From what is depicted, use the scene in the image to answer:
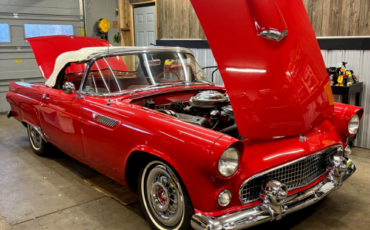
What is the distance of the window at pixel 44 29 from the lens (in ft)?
26.2

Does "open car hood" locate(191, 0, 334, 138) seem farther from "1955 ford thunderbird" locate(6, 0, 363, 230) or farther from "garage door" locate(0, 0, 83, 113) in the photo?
"garage door" locate(0, 0, 83, 113)

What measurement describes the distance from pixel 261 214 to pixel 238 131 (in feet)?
2.22

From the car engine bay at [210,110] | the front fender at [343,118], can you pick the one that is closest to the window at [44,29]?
the car engine bay at [210,110]

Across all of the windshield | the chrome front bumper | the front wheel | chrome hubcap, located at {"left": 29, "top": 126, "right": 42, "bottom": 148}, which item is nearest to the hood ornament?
the chrome front bumper

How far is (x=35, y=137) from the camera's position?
4551 mm

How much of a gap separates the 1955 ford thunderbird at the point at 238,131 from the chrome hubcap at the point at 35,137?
4.87 ft

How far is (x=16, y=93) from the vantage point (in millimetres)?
4664

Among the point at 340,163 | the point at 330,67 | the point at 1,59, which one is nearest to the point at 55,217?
the point at 340,163

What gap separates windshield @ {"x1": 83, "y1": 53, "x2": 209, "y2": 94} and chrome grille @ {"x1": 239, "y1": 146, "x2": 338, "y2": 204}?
1.56 metres

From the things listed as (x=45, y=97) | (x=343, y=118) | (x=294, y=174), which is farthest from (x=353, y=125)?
(x=45, y=97)

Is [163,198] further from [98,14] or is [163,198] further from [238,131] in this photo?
[98,14]

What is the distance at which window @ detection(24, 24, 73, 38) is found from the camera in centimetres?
799

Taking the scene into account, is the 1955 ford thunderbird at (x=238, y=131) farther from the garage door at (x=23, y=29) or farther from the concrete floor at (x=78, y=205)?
the garage door at (x=23, y=29)

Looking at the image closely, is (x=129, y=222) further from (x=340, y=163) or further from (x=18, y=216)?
(x=340, y=163)
